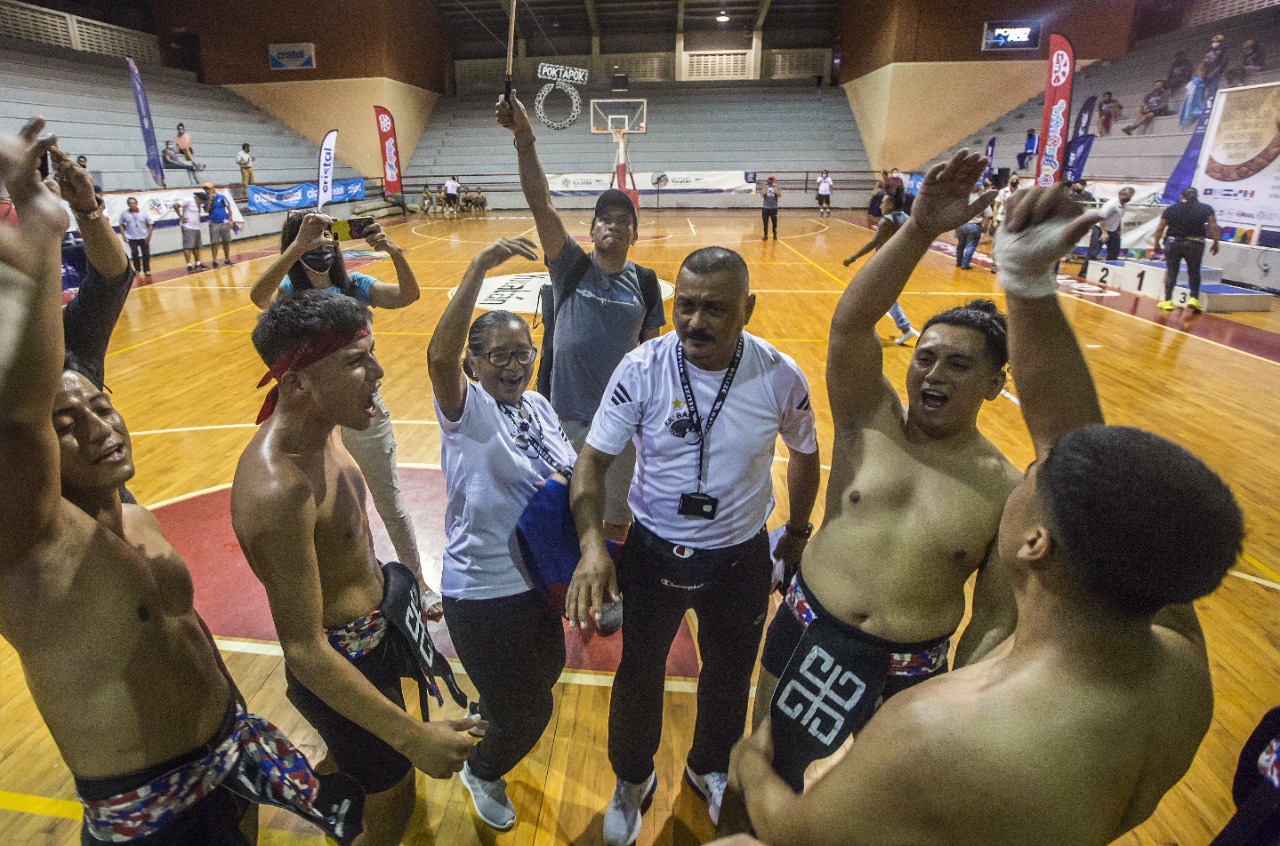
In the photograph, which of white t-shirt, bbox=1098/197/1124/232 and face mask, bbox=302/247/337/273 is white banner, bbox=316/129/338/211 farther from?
white t-shirt, bbox=1098/197/1124/232

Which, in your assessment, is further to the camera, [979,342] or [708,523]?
[708,523]

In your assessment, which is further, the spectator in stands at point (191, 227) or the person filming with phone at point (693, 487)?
the spectator in stands at point (191, 227)

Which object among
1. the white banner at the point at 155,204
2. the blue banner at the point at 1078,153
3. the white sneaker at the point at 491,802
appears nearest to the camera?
the white sneaker at the point at 491,802

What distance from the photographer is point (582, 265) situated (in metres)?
3.43

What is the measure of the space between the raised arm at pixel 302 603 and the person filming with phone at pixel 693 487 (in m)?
0.61

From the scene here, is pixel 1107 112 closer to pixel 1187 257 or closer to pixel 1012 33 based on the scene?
pixel 1012 33

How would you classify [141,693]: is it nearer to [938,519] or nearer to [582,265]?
[938,519]

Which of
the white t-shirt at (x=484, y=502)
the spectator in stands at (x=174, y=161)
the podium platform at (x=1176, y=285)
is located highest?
the spectator in stands at (x=174, y=161)

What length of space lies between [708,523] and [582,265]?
5.74ft

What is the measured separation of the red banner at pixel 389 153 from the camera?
21.2 metres

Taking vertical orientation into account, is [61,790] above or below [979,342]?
below

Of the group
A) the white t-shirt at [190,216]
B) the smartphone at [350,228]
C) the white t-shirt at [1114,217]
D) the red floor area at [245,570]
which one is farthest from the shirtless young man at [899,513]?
the white t-shirt at [190,216]

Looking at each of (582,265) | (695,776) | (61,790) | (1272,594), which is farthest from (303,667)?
(1272,594)

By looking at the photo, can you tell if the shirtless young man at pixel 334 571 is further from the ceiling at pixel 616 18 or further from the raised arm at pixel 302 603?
the ceiling at pixel 616 18
